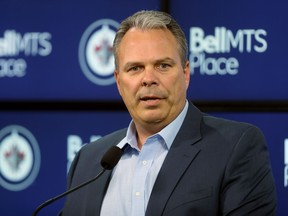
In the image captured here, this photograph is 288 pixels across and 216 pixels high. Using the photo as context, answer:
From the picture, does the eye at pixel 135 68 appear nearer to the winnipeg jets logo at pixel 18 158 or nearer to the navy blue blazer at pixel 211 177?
the navy blue blazer at pixel 211 177

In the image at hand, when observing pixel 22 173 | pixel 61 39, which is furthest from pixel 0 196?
pixel 61 39

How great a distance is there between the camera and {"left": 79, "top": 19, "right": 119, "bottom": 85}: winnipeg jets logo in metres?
3.30

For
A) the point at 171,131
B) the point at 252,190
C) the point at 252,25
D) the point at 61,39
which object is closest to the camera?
the point at 252,190

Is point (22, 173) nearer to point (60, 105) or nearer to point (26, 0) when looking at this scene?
point (60, 105)

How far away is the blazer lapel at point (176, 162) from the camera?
78.9 inches

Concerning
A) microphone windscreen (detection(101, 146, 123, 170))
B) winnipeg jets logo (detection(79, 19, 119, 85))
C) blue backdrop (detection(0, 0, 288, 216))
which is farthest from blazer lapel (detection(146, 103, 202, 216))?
winnipeg jets logo (detection(79, 19, 119, 85))

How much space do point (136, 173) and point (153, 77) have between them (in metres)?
0.28

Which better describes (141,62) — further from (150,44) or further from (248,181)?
(248,181)

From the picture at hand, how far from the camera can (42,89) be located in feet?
11.2

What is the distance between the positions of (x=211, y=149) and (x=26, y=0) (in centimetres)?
167

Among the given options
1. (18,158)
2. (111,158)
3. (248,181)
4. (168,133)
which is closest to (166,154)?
(168,133)

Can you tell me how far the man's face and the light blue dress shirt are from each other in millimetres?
50

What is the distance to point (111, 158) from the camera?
2049 millimetres

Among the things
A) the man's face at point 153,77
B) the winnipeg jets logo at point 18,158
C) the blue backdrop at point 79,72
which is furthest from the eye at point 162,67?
the winnipeg jets logo at point 18,158
